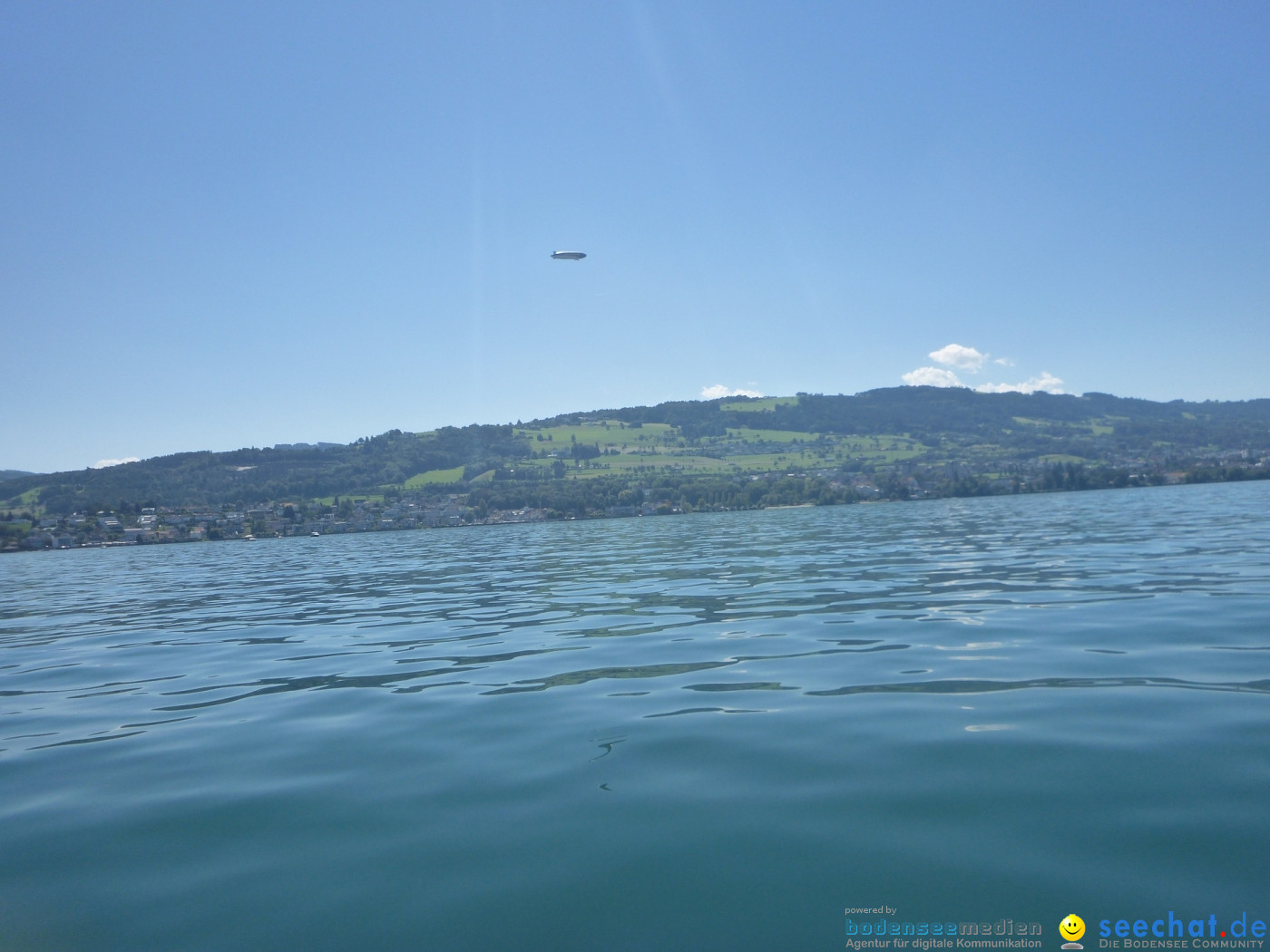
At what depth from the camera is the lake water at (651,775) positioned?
4.04 m

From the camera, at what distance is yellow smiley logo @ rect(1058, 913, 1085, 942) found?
365 centimetres

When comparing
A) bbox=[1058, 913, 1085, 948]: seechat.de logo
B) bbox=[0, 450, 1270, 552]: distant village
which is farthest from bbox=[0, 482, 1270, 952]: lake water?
bbox=[0, 450, 1270, 552]: distant village

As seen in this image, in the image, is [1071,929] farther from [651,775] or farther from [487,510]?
[487,510]

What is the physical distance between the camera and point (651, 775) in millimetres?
5852

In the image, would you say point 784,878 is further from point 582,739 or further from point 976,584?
point 976,584

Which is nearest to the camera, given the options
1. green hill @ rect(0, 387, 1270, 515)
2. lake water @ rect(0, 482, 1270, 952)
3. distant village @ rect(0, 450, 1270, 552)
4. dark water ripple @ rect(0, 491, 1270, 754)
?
lake water @ rect(0, 482, 1270, 952)

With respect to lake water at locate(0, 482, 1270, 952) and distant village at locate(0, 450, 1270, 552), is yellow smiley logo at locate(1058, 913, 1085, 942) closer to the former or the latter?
lake water at locate(0, 482, 1270, 952)

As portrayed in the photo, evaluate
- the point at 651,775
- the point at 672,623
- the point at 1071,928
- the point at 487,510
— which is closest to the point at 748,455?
the point at 487,510

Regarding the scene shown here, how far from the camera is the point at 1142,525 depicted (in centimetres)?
2820

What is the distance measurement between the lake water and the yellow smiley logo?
55 millimetres

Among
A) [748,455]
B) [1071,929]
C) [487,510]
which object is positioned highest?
[748,455]

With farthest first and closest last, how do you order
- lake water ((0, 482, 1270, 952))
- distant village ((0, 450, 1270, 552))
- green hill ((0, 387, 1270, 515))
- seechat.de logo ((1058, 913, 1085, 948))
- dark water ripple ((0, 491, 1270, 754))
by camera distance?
green hill ((0, 387, 1270, 515))
distant village ((0, 450, 1270, 552))
dark water ripple ((0, 491, 1270, 754))
lake water ((0, 482, 1270, 952))
seechat.de logo ((1058, 913, 1085, 948))

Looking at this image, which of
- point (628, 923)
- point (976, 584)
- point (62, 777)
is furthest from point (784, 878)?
point (976, 584)

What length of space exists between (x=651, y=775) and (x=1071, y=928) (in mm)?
2894
